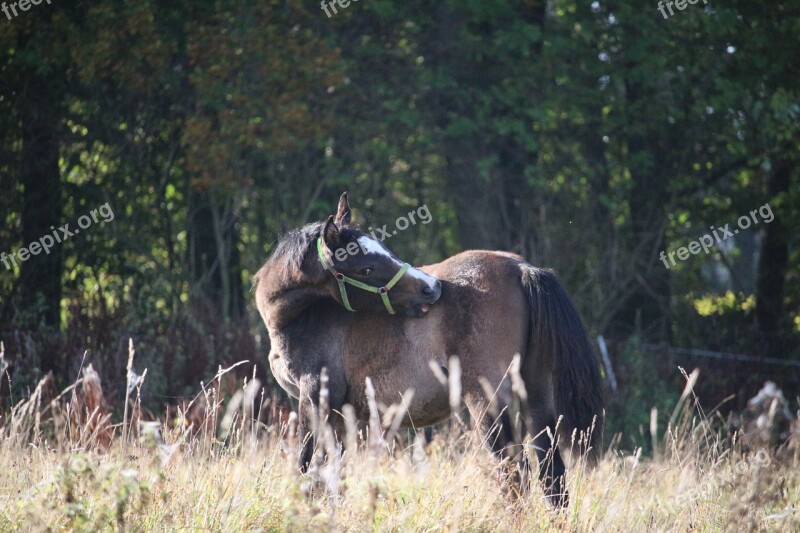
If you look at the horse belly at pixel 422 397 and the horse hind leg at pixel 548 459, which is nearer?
the horse hind leg at pixel 548 459

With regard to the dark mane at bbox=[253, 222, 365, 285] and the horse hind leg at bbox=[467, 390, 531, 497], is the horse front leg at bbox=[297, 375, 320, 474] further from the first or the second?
the horse hind leg at bbox=[467, 390, 531, 497]

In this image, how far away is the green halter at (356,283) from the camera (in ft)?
17.2

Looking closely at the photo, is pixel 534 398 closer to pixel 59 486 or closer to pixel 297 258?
pixel 297 258

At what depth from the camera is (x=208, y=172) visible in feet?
33.9

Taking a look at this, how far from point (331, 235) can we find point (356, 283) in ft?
1.10

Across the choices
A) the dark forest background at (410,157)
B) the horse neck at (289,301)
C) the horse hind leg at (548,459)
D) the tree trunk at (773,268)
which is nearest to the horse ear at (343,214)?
the horse neck at (289,301)

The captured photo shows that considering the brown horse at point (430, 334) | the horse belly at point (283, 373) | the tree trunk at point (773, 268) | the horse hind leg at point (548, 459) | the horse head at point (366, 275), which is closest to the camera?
the horse hind leg at point (548, 459)

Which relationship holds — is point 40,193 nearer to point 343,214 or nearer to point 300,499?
point 343,214

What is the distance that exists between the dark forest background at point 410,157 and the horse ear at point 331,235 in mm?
3915

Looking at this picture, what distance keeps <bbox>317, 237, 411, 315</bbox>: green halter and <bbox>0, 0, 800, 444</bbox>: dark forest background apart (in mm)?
3850

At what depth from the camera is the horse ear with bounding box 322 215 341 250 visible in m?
5.34

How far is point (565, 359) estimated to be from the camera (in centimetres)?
507

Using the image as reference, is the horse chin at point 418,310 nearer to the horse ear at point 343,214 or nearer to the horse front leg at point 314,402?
the horse front leg at point 314,402

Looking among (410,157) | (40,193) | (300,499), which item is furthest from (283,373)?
(410,157)
